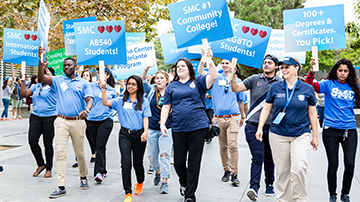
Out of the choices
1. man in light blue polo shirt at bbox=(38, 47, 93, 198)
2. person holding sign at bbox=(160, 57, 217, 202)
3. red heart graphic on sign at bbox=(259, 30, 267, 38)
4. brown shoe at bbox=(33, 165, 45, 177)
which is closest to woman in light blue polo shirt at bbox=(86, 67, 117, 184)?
man in light blue polo shirt at bbox=(38, 47, 93, 198)

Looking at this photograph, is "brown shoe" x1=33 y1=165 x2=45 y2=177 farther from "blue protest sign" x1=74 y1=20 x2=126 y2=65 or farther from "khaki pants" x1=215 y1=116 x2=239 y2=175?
"khaki pants" x1=215 y1=116 x2=239 y2=175

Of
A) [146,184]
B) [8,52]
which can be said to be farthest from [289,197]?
[8,52]

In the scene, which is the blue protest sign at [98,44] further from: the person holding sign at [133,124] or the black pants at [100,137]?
the black pants at [100,137]

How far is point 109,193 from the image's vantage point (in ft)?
18.8

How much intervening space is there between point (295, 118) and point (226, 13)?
1.83 m

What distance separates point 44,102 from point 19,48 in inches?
68.2

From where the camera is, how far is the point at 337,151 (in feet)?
17.0

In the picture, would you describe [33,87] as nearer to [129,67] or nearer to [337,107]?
[129,67]

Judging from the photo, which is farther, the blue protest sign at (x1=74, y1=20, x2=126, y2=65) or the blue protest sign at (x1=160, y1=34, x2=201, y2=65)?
the blue protest sign at (x1=160, y1=34, x2=201, y2=65)

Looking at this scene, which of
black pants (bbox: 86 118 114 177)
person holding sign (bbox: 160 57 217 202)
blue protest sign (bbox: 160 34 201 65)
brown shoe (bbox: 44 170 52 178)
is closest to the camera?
person holding sign (bbox: 160 57 217 202)

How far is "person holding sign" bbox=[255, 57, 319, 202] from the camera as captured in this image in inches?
173

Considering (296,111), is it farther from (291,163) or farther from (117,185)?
(117,185)

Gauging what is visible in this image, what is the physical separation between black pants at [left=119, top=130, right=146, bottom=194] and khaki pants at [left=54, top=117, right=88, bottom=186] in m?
0.81

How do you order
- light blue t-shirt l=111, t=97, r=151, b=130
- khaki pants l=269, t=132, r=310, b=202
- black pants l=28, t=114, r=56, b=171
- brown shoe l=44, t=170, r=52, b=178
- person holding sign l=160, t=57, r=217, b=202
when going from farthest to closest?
black pants l=28, t=114, r=56, b=171
brown shoe l=44, t=170, r=52, b=178
light blue t-shirt l=111, t=97, r=151, b=130
person holding sign l=160, t=57, r=217, b=202
khaki pants l=269, t=132, r=310, b=202
